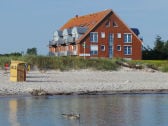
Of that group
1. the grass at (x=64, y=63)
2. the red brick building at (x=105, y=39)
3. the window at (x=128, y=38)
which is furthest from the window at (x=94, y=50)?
the grass at (x=64, y=63)

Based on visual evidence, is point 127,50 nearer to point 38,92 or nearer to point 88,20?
point 88,20

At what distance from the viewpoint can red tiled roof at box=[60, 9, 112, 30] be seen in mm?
93688

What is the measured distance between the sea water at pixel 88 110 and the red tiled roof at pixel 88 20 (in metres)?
62.0

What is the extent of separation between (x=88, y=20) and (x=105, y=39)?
6.09 meters

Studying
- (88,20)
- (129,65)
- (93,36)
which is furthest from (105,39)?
(129,65)

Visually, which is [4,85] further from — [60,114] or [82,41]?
[82,41]

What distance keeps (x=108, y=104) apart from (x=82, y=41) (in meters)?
65.9

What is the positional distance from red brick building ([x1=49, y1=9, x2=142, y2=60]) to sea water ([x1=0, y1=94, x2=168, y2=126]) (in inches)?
2396

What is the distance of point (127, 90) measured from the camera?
3559 centimetres

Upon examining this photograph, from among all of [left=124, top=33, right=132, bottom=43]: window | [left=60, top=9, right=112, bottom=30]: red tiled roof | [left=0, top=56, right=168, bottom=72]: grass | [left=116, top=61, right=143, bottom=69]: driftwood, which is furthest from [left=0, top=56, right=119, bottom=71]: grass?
[left=124, top=33, right=132, bottom=43]: window

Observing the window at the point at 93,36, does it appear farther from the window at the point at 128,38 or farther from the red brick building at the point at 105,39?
the window at the point at 128,38

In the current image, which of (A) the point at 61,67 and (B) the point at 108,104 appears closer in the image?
(B) the point at 108,104

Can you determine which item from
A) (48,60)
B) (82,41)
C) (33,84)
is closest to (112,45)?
(82,41)

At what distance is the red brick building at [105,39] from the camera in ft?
305
